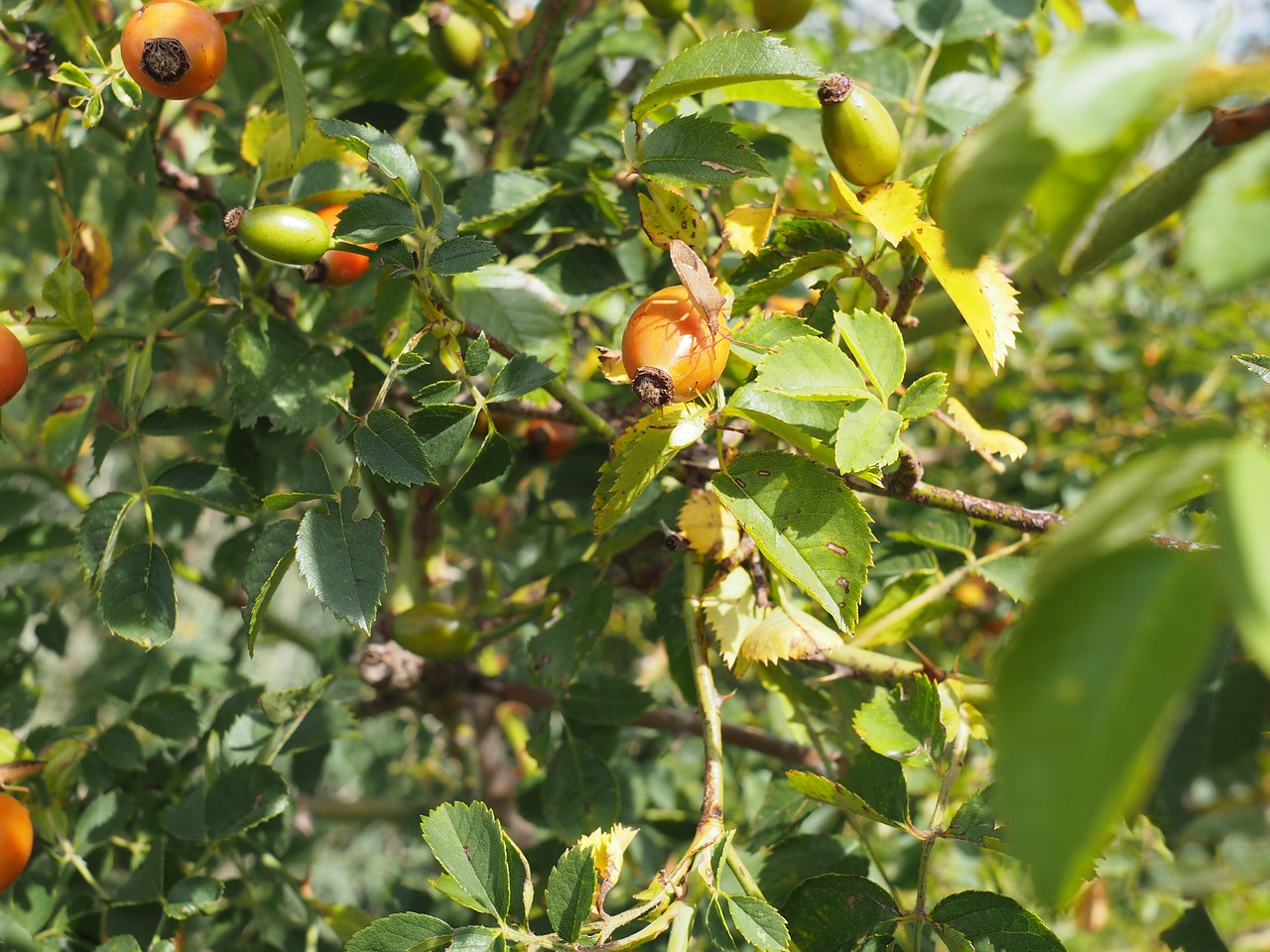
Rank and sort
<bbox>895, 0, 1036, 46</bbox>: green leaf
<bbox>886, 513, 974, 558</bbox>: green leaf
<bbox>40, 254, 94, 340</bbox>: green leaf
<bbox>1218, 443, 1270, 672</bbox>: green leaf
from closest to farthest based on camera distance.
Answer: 1. <bbox>1218, 443, 1270, 672</bbox>: green leaf
2. <bbox>40, 254, 94, 340</bbox>: green leaf
3. <bbox>886, 513, 974, 558</bbox>: green leaf
4. <bbox>895, 0, 1036, 46</bbox>: green leaf

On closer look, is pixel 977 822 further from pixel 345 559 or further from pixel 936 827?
pixel 345 559

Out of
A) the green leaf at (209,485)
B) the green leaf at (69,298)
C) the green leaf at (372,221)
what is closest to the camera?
the green leaf at (372,221)

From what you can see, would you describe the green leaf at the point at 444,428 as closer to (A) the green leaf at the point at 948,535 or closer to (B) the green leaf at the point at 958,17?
(A) the green leaf at the point at 948,535

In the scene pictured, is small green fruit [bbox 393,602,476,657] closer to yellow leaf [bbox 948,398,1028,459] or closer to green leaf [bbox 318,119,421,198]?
green leaf [bbox 318,119,421,198]

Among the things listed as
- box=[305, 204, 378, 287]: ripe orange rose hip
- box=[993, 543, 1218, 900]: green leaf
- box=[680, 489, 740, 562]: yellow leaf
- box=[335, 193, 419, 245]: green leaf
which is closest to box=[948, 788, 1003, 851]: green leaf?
box=[680, 489, 740, 562]: yellow leaf

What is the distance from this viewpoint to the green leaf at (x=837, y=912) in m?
0.87

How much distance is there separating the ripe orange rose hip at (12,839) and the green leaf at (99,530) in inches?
10.7

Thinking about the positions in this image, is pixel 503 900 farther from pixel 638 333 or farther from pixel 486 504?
pixel 486 504

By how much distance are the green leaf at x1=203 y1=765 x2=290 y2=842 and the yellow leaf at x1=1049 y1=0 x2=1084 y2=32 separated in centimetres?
155

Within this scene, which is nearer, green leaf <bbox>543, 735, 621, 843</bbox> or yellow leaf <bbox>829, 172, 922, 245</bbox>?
yellow leaf <bbox>829, 172, 922, 245</bbox>

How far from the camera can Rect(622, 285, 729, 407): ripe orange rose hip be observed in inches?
31.5

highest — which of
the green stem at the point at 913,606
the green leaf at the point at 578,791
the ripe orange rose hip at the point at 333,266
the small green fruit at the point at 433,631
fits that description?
the ripe orange rose hip at the point at 333,266

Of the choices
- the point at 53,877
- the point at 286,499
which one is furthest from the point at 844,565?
the point at 53,877

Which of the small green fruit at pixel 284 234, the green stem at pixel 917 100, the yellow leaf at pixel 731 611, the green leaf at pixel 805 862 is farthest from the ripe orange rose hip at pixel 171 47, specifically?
the green leaf at pixel 805 862
